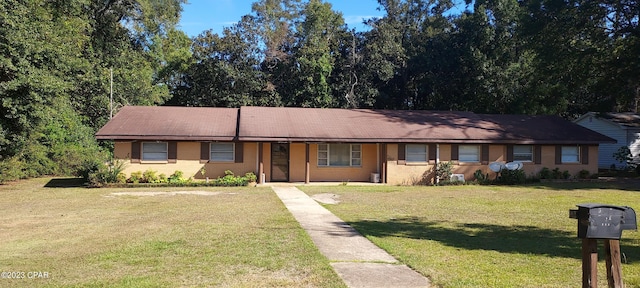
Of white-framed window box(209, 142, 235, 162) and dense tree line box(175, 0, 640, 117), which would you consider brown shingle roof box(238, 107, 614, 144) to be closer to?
white-framed window box(209, 142, 235, 162)

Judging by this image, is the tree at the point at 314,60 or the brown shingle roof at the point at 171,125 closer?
the brown shingle roof at the point at 171,125

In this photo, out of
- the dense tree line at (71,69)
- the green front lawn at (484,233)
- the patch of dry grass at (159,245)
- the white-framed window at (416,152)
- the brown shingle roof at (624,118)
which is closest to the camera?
the patch of dry grass at (159,245)

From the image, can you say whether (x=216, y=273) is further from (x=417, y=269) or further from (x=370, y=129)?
(x=370, y=129)

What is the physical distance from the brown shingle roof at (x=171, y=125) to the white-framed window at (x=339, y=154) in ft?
14.7

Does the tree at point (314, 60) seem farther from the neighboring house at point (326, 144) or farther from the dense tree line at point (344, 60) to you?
the neighboring house at point (326, 144)

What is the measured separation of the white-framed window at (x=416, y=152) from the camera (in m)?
23.0

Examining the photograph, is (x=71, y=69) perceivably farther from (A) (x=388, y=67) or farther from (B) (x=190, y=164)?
(A) (x=388, y=67)

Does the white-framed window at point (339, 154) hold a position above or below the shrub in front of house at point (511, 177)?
above

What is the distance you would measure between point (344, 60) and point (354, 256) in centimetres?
3175

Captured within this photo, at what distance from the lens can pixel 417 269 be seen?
660 cm

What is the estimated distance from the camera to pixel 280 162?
22938 mm

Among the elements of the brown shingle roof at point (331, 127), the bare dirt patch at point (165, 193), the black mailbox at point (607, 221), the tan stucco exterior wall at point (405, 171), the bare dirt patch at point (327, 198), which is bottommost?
the bare dirt patch at point (165, 193)

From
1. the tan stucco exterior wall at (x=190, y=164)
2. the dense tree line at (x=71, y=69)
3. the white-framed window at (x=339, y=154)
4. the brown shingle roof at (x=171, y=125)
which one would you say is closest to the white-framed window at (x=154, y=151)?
the tan stucco exterior wall at (x=190, y=164)

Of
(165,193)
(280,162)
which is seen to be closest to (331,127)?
(280,162)
